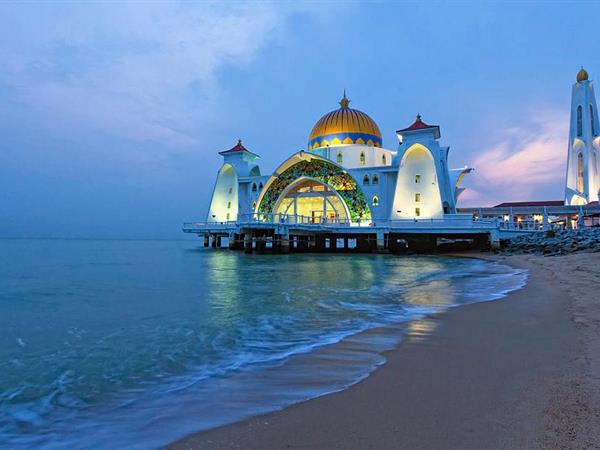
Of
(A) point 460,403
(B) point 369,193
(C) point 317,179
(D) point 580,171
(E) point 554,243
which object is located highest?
(D) point 580,171

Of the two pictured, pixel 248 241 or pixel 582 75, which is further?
pixel 582 75

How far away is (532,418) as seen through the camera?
6.82 feet

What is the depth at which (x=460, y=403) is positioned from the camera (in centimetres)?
238

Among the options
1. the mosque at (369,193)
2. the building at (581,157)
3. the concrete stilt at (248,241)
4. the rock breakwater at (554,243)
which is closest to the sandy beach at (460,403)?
the rock breakwater at (554,243)

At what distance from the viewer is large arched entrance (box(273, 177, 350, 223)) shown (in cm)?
3112

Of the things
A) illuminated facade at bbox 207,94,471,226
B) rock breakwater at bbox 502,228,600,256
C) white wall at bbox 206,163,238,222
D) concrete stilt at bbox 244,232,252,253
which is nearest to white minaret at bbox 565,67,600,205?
illuminated facade at bbox 207,94,471,226

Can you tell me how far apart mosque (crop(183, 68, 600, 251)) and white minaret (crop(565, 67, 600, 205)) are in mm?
83

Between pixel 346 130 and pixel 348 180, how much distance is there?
469 cm

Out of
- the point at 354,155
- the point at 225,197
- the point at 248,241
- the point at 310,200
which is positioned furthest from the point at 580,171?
the point at 248,241

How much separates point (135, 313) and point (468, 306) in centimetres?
531

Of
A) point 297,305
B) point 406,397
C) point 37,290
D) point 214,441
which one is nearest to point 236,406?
point 214,441

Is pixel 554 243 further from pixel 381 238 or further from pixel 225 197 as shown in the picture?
pixel 225 197

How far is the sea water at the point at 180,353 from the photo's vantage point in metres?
2.52

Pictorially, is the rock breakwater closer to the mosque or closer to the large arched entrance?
the mosque
